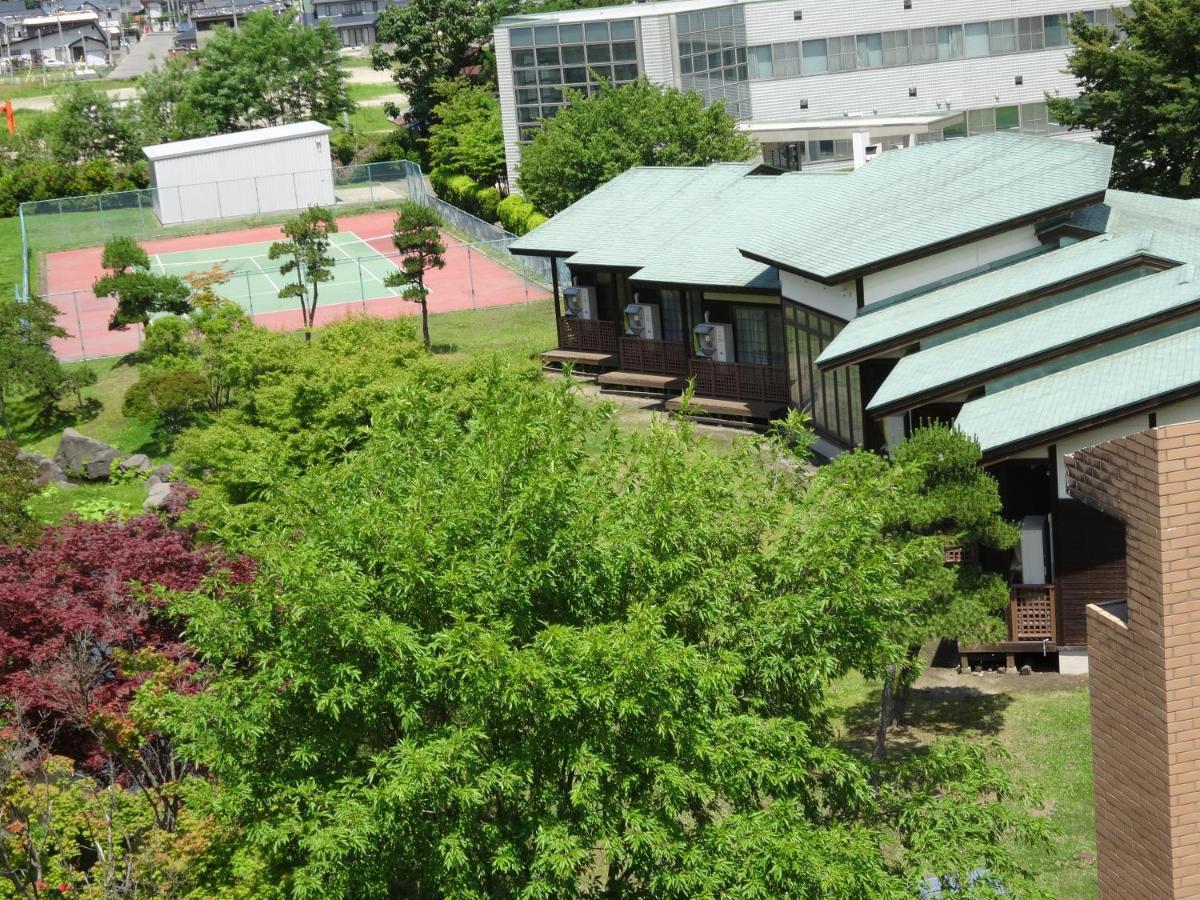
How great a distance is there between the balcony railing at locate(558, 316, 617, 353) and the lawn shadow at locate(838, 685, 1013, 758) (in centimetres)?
1890

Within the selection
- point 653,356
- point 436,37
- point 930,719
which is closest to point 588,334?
point 653,356

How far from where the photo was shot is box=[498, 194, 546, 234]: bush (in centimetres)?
5541

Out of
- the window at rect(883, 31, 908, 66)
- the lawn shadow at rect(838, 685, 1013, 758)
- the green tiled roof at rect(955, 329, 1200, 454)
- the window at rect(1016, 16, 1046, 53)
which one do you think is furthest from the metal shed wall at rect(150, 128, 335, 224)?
the lawn shadow at rect(838, 685, 1013, 758)

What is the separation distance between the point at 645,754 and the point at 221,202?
199 ft

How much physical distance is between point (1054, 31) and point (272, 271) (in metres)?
33.0

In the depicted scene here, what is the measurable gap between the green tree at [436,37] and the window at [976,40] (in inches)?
965

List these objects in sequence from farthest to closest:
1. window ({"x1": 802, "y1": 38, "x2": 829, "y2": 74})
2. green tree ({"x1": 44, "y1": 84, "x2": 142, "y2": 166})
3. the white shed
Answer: green tree ({"x1": 44, "y1": 84, "x2": 142, "y2": 166})
the white shed
window ({"x1": 802, "y1": 38, "x2": 829, "y2": 74})

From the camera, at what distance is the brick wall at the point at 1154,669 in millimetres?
9398

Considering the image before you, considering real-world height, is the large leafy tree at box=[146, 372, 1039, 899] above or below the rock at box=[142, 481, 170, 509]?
above

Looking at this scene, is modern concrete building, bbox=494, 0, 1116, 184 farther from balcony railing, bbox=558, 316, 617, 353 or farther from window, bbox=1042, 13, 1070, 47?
balcony railing, bbox=558, 316, 617, 353

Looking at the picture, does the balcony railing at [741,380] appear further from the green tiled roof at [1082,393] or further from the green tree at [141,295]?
the green tree at [141,295]

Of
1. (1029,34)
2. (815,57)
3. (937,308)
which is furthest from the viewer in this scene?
(1029,34)

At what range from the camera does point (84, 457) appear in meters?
35.4

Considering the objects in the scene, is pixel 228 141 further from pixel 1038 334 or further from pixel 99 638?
pixel 99 638
